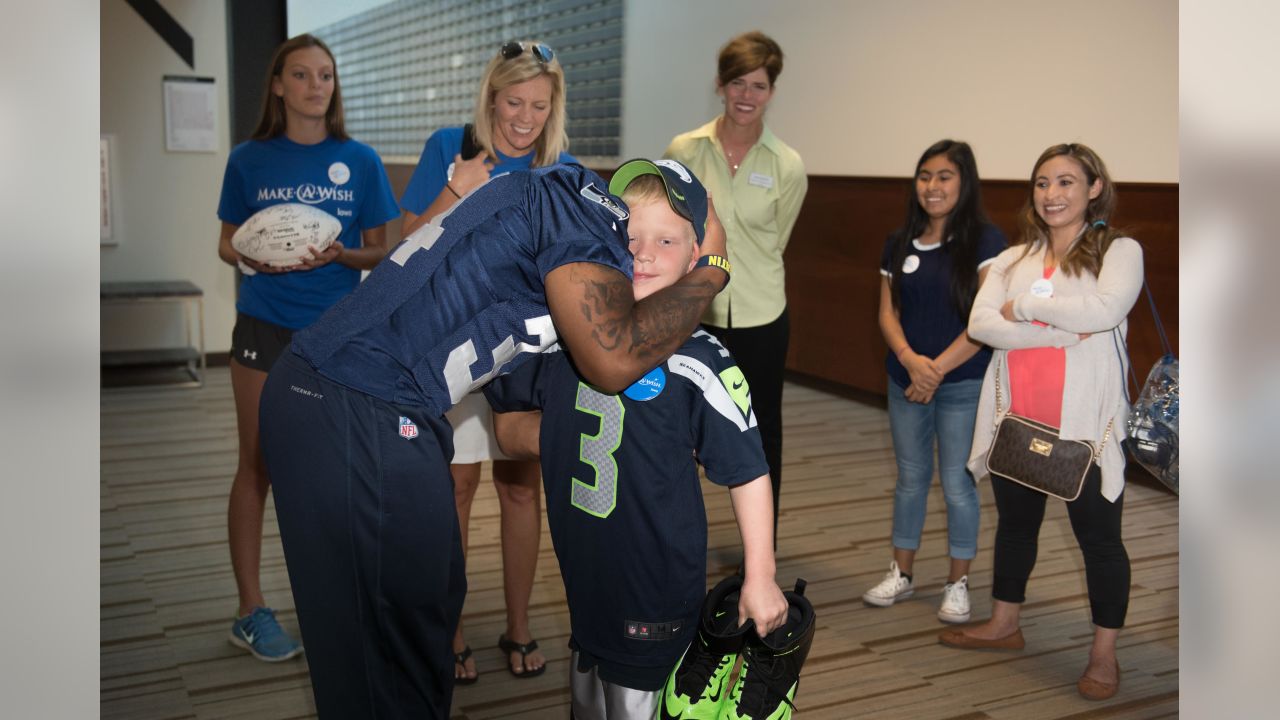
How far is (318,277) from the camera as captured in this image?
289 centimetres

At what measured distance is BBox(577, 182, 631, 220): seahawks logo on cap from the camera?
1.46 metres

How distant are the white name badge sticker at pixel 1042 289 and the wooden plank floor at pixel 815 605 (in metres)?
1.02

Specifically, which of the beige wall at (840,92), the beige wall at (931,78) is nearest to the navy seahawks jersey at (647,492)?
the beige wall at (931,78)

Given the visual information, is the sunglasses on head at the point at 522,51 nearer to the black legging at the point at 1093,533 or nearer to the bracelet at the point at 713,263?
the bracelet at the point at 713,263

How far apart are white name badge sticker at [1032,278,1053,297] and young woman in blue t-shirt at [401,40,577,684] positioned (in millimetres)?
1251

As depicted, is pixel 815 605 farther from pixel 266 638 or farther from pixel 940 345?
pixel 266 638

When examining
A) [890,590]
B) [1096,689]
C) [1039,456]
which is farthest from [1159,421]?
[890,590]

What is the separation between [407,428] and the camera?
58.5 inches

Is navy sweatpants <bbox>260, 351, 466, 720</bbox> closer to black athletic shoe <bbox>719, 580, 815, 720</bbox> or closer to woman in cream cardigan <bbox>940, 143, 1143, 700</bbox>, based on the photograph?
black athletic shoe <bbox>719, 580, 815, 720</bbox>

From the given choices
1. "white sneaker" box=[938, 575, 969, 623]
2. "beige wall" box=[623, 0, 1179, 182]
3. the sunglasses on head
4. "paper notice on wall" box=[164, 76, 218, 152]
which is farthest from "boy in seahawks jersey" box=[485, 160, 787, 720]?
"paper notice on wall" box=[164, 76, 218, 152]

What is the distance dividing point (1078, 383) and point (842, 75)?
4.39m

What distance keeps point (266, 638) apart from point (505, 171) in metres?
Answer: 1.47

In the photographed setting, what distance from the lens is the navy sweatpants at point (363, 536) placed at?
A: 1482 mm
